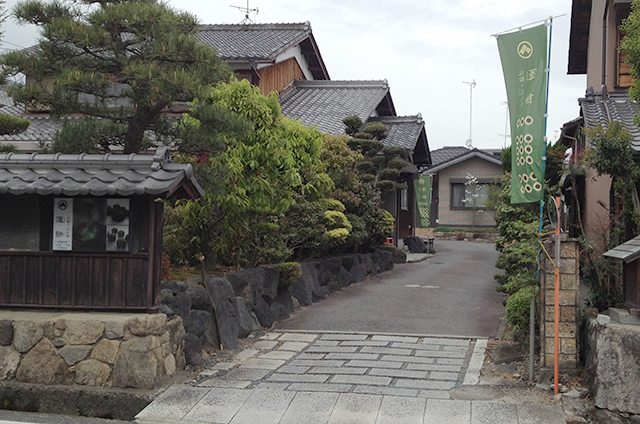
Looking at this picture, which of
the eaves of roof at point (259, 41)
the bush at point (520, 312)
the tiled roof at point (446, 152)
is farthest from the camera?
the tiled roof at point (446, 152)

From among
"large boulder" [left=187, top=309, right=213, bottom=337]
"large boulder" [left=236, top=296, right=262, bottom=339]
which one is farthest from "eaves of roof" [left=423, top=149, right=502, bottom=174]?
"large boulder" [left=187, top=309, right=213, bottom=337]

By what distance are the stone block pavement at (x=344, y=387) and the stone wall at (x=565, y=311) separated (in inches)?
38.1

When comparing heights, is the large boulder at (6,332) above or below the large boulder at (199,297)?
below

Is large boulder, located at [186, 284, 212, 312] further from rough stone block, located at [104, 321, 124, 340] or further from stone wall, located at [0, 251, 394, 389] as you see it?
rough stone block, located at [104, 321, 124, 340]

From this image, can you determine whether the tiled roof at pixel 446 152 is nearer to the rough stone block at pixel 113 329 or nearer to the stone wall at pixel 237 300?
the stone wall at pixel 237 300

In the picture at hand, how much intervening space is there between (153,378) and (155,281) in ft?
4.31

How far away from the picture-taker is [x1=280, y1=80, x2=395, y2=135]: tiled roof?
2464 centimetres

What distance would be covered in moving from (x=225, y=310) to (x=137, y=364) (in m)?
2.83

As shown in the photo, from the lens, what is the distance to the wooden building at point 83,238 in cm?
845

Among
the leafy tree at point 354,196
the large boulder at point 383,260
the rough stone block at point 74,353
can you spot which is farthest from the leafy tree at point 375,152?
the rough stone block at point 74,353

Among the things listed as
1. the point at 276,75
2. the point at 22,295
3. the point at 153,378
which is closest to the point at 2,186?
the point at 22,295

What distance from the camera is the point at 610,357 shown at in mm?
7211

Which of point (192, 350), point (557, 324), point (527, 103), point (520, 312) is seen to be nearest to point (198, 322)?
point (192, 350)

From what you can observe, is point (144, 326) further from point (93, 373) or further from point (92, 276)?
point (92, 276)
